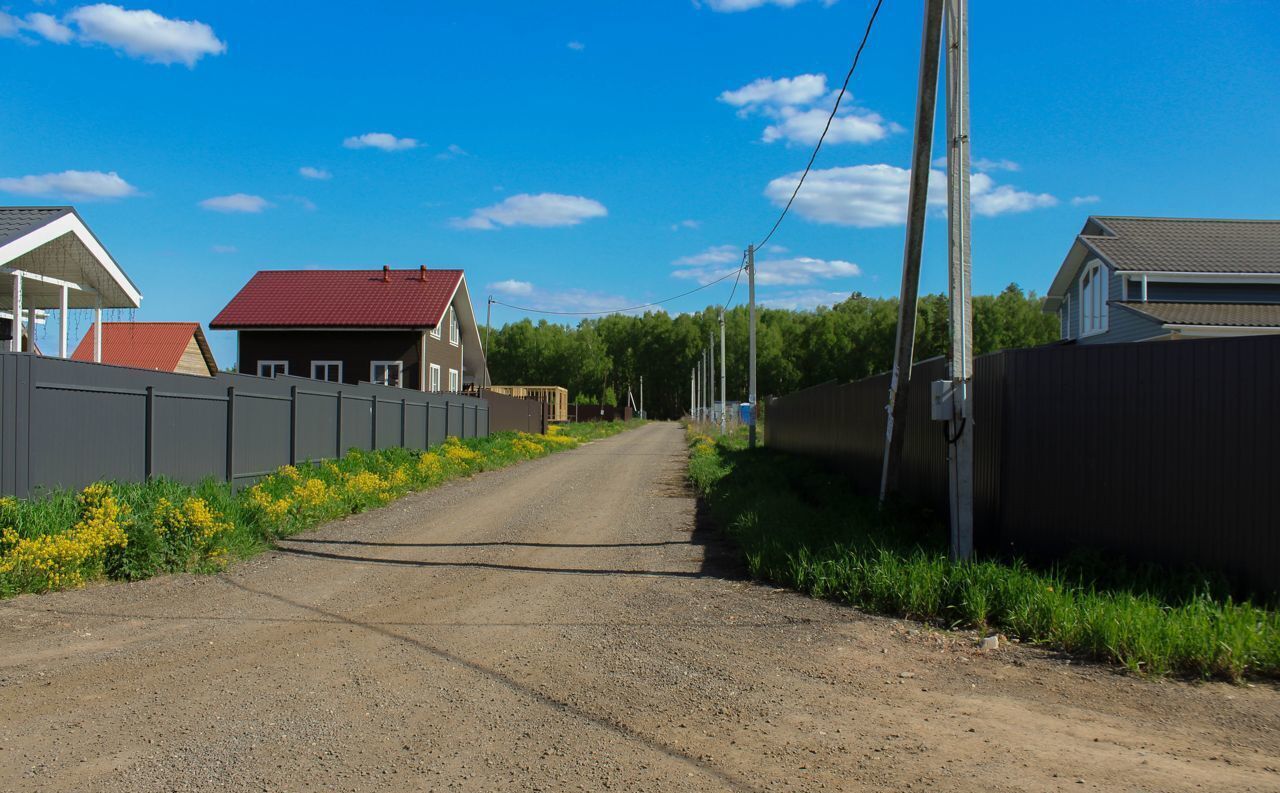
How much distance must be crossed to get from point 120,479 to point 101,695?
5944 millimetres

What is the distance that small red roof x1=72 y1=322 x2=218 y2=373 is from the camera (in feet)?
101

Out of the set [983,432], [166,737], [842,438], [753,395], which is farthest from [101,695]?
[753,395]

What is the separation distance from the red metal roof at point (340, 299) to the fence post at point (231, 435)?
18066 millimetres

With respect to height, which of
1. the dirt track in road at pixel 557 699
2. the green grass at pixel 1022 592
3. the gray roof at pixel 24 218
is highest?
the gray roof at pixel 24 218

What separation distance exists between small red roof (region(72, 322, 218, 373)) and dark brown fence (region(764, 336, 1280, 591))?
2857 centimetres

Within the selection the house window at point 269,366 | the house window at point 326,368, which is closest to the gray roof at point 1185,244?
the house window at point 326,368

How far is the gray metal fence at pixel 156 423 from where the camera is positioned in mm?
8727

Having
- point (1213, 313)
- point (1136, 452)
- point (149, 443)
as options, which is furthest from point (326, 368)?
point (1136, 452)

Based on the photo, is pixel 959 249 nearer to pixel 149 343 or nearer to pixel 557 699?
pixel 557 699

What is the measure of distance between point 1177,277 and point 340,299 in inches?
995

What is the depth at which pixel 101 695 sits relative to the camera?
5.02 m

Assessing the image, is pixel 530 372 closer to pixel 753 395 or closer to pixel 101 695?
pixel 753 395

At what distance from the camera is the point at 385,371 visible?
1232 inches

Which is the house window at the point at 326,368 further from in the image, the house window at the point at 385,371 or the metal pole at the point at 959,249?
the metal pole at the point at 959,249
